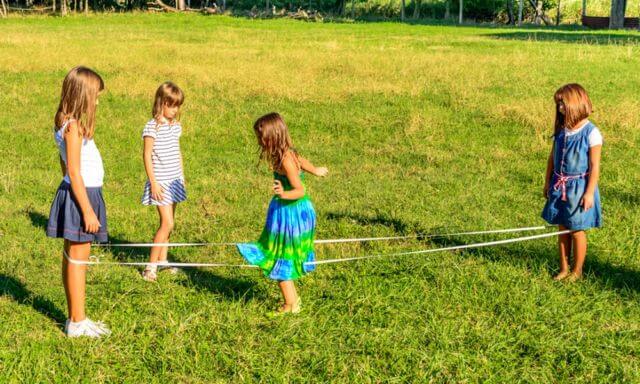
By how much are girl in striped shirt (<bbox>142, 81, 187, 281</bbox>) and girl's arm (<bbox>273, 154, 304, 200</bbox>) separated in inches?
55.0

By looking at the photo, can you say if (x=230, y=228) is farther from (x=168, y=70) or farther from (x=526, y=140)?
(x=168, y=70)

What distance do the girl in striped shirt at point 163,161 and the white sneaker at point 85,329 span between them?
39.1 inches

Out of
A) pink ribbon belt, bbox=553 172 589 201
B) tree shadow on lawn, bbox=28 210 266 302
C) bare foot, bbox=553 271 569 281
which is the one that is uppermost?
pink ribbon belt, bbox=553 172 589 201

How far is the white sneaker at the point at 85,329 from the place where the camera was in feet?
15.3

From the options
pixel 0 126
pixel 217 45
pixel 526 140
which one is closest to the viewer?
pixel 526 140

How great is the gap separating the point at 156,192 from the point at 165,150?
37cm

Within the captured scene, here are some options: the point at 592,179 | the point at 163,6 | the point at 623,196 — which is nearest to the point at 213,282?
the point at 592,179

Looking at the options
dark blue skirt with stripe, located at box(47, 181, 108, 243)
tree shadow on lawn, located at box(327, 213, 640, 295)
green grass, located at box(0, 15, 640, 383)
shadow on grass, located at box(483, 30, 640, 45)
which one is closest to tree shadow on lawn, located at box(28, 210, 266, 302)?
green grass, located at box(0, 15, 640, 383)

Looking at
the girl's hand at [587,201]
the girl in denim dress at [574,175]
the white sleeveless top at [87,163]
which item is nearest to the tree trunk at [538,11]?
the girl in denim dress at [574,175]

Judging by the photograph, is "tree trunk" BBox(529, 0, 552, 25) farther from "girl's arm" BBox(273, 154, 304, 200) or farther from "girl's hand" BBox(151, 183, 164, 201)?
"girl's arm" BBox(273, 154, 304, 200)

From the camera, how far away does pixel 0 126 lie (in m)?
11.9

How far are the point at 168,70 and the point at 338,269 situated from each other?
520 inches

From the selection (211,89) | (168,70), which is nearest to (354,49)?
(168,70)

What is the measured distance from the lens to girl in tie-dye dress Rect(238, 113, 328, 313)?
474cm
